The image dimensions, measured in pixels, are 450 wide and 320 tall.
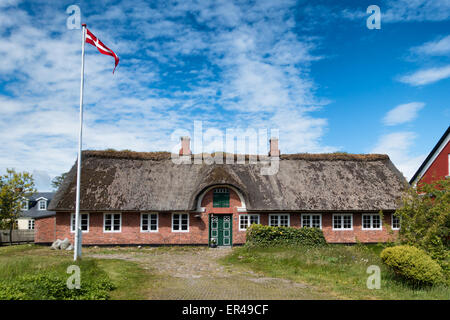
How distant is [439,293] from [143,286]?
30.7ft

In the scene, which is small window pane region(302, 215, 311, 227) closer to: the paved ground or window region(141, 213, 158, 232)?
the paved ground

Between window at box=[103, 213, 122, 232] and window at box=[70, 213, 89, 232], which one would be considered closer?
window at box=[70, 213, 89, 232]

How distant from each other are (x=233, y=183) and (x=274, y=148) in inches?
275

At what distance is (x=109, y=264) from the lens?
15891mm

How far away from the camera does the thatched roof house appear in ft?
81.8

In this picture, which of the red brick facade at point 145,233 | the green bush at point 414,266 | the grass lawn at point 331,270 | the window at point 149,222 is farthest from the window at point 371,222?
the window at point 149,222

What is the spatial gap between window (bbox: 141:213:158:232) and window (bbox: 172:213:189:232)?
1.29 meters

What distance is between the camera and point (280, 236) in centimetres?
2158

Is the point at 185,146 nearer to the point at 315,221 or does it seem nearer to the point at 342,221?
the point at 315,221

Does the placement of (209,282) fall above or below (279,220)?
below

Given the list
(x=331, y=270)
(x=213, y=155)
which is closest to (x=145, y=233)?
(x=213, y=155)

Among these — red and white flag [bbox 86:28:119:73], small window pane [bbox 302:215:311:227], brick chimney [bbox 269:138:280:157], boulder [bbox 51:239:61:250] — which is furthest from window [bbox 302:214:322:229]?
red and white flag [bbox 86:28:119:73]
